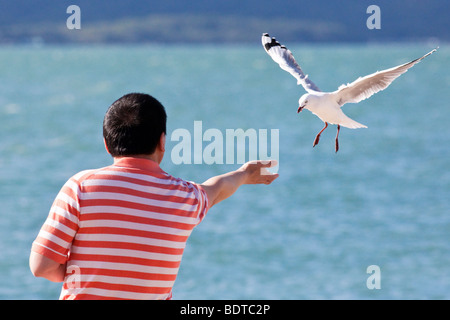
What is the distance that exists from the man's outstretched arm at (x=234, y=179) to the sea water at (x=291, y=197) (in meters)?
1.20

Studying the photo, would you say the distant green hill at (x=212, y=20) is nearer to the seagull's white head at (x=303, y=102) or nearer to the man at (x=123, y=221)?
the man at (x=123, y=221)

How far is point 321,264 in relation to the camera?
72.0 feet

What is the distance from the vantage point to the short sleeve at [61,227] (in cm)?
271

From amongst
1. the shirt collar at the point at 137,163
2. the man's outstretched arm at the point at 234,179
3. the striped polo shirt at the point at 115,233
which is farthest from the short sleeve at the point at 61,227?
the man's outstretched arm at the point at 234,179

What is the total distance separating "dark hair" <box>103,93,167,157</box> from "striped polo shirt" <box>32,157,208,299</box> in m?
0.08

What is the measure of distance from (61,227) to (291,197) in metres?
26.7

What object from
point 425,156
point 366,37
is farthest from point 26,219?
point 366,37

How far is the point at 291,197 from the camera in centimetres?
2919

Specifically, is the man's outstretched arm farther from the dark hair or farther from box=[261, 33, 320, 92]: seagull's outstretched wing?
box=[261, 33, 320, 92]: seagull's outstretched wing

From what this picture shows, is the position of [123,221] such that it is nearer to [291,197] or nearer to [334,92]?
[334,92]

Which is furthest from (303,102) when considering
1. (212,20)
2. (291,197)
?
(212,20)

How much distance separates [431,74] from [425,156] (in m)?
42.4

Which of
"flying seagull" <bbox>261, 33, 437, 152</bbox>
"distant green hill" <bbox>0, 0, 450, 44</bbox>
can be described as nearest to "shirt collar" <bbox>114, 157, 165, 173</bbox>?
"flying seagull" <bbox>261, 33, 437, 152</bbox>
